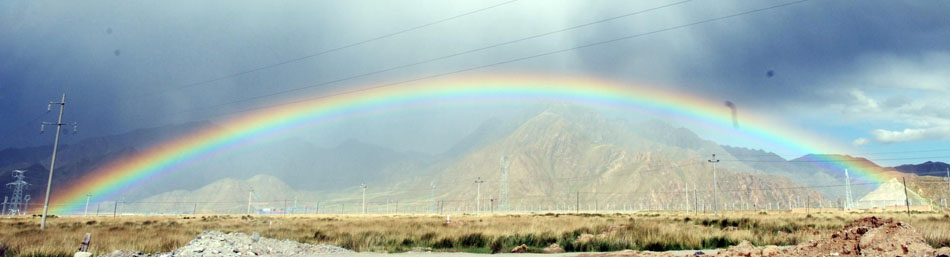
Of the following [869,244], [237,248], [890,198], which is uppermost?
[890,198]

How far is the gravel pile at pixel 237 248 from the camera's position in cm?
1557

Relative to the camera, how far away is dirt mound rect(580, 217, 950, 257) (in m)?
9.00

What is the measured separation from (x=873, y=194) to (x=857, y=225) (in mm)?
181893

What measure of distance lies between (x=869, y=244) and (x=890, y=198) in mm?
167246

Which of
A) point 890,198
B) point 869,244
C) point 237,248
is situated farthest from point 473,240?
point 890,198

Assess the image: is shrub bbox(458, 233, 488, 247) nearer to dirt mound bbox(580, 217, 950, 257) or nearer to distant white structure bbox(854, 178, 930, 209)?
dirt mound bbox(580, 217, 950, 257)

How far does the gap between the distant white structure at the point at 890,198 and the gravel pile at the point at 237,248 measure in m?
144

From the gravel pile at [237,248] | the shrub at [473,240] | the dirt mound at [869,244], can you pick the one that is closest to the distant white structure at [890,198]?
the shrub at [473,240]

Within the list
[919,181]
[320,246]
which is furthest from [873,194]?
[320,246]

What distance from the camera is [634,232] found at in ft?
71.2

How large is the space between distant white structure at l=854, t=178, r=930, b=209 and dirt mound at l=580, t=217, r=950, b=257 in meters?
142

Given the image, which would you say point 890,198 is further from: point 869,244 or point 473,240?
point 869,244

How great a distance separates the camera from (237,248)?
1661 centimetres

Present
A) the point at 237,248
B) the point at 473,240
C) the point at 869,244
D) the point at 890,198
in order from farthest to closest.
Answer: the point at 890,198, the point at 473,240, the point at 237,248, the point at 869,244
